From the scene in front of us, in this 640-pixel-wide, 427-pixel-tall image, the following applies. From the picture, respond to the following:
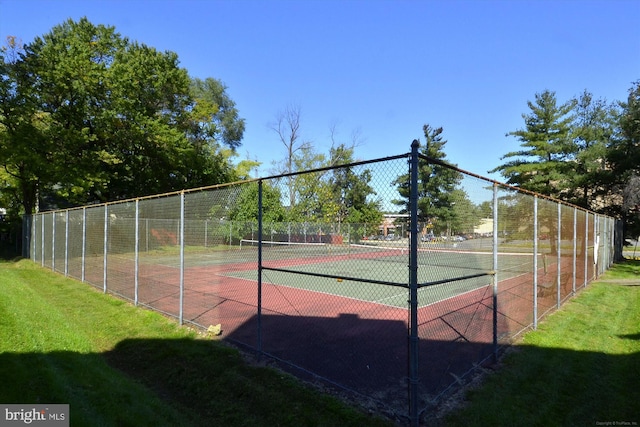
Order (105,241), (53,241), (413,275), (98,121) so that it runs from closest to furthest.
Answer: (413,275)
(105,241)
(53,241)
(98,121)

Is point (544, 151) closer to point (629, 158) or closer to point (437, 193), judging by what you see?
point (629, 158)

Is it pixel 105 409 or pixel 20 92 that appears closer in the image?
pixel 105 409

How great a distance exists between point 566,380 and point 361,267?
10.4 feet

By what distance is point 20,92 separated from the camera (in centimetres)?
1961

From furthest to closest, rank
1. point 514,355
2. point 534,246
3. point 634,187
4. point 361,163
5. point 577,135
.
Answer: point 577,135
point 634,187
point 534,246
point 514,355
point 361,163

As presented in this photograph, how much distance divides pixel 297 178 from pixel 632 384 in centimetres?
467

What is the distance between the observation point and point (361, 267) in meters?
6.57

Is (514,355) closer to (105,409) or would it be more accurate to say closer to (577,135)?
(105,409)

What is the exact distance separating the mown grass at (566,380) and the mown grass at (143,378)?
1.29 m

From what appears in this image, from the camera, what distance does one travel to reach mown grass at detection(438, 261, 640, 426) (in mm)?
3643

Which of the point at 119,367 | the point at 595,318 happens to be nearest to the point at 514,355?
the point at 595,318

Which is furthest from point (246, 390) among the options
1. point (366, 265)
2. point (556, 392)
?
point (556, 392)

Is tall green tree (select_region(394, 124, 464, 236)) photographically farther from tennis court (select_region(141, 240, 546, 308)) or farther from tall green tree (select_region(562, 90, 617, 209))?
tall green tree (select_region(562, 90, 617, 209))

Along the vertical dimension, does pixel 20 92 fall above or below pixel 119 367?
above
